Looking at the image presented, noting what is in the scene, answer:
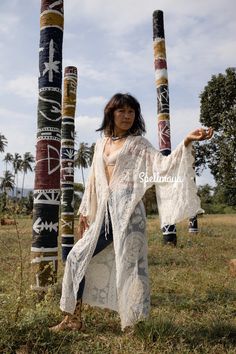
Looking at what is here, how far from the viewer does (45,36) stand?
17.1 feet

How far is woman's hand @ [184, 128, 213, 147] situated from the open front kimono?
112mm

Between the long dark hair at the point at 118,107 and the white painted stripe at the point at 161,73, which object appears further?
the white painted stripe at the point at 161,73

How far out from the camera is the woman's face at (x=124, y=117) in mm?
Result: 3994

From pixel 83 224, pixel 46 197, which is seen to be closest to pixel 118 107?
pixel 83 224

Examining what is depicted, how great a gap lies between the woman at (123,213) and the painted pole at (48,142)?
930 millimetres

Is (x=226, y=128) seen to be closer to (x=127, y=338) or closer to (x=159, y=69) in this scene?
(x=159, y=69)

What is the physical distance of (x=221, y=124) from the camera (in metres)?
20.7

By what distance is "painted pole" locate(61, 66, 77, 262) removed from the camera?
8.88 meters

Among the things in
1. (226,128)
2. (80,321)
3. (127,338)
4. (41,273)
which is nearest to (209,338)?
(127,338)

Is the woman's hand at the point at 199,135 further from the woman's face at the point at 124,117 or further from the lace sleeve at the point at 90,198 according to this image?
the lace sleeve at the point at 90,198

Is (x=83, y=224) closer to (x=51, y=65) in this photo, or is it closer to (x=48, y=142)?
(x=48, y=142)

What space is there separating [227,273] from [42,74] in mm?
4313

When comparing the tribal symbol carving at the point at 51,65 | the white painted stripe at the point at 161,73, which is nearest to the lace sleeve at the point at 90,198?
the tribal symbol carving at the point at 51,65

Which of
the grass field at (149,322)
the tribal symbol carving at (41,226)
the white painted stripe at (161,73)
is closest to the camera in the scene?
the grass field at (149,322)
